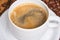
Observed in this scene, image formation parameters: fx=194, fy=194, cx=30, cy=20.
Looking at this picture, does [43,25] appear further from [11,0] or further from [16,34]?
[11,0]

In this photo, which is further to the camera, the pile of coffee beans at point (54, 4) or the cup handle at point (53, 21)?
the pile of coffee beans at point (54, 4)

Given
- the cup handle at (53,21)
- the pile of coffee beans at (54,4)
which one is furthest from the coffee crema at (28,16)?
the pile of coffee beans at (54,4)

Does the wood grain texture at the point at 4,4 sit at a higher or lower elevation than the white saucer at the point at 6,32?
higher

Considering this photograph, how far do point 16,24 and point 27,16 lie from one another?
0.04 m

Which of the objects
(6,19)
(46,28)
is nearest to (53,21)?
(46,28)

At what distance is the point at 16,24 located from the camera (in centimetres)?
55

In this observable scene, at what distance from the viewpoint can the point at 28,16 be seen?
0.57 metres

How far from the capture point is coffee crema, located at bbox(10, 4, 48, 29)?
1.82 feet

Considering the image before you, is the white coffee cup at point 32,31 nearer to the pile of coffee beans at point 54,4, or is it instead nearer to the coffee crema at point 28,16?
the coffee crema at point 28,16

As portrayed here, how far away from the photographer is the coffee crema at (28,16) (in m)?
A: 0.55

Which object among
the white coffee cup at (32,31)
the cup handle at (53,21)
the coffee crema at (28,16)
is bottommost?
the white coffee cup at (32,31)

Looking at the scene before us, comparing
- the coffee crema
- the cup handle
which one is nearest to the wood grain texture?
the coffee crema

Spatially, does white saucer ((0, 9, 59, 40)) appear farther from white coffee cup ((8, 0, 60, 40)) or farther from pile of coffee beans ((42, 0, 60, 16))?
pile of coffee beans ((42, 0, 60, 16))

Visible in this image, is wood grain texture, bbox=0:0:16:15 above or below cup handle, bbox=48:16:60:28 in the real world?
above
